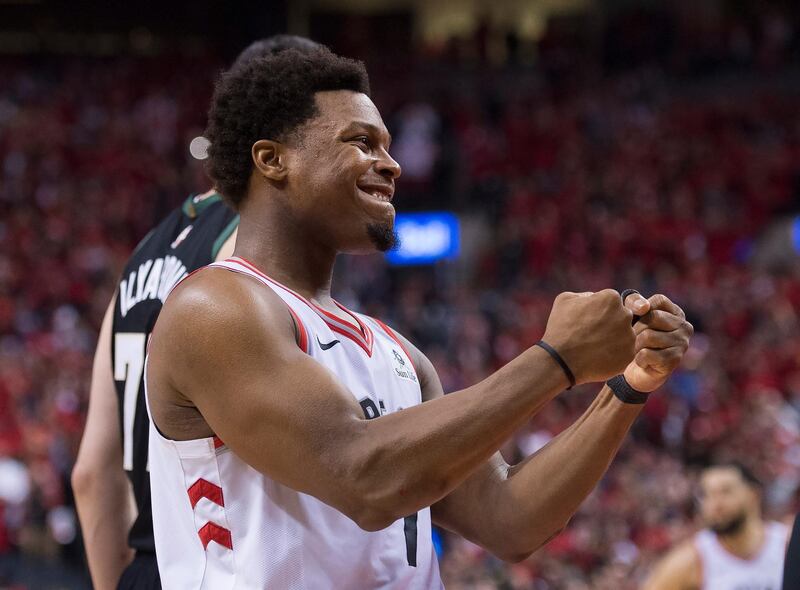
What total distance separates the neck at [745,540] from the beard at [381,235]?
3.73 metres

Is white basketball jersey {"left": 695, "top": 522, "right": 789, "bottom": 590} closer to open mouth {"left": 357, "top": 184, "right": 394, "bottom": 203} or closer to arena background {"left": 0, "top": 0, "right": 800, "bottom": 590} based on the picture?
arena background {"left": 0, "top": 0, "right": 800, "bottom": 590}

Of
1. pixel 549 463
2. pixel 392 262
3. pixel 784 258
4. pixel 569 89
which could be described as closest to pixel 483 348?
pixel 392 262

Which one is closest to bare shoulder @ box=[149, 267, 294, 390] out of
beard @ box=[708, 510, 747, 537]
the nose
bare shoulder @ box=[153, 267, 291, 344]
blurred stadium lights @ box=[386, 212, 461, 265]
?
bare shoulder @ box=[153, 267, 291, 344]

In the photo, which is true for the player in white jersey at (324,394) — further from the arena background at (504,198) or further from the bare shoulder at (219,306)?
the arena background at (504,198)

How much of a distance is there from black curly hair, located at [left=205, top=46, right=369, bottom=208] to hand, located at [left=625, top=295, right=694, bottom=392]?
2.53 ft

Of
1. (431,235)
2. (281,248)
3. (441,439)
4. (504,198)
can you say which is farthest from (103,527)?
(504,198)

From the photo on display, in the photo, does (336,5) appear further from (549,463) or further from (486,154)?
(549,463)

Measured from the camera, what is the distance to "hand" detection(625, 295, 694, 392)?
7.59ft

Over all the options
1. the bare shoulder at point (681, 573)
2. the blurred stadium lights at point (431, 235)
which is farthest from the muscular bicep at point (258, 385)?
the blurred stadium lights at point (431, 235)

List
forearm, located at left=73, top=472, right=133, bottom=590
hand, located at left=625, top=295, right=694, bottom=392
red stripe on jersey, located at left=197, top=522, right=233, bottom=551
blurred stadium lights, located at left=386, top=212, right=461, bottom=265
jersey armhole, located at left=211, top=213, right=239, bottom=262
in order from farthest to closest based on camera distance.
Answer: blurred stadium lights, located at left=386, top=212, right=461, bottom=265 < forearm, located at left=73, top=472, right=133, bottom=590 < jersey armhole, located at left=211, top=213, right=239, bottom=262 < hand, located at left=625, top=295, right=694, bottom=392 < red stripe on jersey, located at left=197, top=522, right=233, bottom=551

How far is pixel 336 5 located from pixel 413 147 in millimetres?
5903

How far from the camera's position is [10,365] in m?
11.3

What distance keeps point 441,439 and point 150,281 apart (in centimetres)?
136

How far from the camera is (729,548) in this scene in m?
5.59
